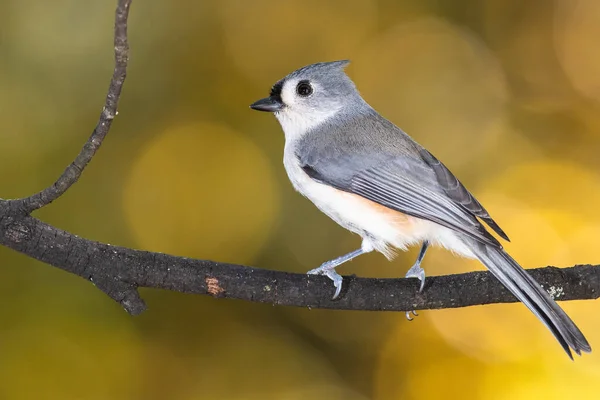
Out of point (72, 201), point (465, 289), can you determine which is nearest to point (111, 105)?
point (465, 289)

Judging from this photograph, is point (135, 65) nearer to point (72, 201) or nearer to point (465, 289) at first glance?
point (72, 201)

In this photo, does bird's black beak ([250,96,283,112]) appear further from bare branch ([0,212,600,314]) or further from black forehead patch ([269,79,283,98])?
bare branch ([0,212,600,314])

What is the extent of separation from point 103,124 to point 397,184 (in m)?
1.00

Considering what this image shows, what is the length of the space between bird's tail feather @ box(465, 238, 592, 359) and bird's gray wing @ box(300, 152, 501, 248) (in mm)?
132

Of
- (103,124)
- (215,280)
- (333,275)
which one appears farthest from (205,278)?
(103,124)

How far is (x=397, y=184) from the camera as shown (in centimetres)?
237

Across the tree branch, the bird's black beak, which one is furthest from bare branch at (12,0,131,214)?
the bird's black beak

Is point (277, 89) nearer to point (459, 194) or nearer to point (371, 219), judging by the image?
point (371, 219)

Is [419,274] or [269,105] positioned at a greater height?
[269,105]

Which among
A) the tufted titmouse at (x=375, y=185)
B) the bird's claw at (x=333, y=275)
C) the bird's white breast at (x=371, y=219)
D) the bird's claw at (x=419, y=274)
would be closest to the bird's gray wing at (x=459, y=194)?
the tufted titmouse at (x=375, y=185)

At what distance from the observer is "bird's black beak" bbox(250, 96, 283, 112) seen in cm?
262

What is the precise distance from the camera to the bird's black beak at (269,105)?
8.61ft

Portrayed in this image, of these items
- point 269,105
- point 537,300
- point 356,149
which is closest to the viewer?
point 537,300

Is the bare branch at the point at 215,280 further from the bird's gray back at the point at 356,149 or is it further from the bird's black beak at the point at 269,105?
the bird's black beak at the point at 269,105
